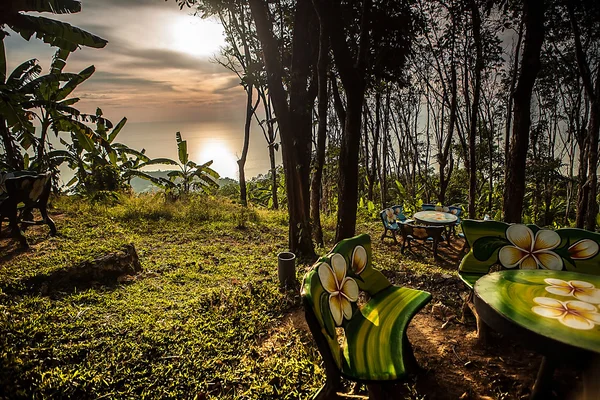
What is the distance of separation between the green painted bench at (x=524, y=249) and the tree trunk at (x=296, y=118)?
274 centimetres

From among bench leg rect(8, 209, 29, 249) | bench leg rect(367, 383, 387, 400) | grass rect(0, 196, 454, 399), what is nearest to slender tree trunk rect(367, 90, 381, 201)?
grass rect(0, 196, 454, 399)

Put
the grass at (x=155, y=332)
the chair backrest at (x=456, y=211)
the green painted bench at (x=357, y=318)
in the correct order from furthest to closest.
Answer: the chair backrest at (x=456, y=211) < the grass at (x=155, y=332) < the green painted bench at (x=357, y=318)

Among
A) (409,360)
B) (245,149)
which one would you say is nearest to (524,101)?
(409,360)

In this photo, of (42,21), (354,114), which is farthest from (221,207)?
(354,114)

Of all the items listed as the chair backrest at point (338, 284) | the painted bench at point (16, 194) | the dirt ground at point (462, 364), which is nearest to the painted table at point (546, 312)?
the dirt ground at point (462, 364)

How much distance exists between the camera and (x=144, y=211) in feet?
30.0

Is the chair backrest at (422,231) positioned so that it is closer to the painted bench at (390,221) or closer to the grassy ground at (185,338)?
the painted bench at (390,221)

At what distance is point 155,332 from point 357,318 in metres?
1.95

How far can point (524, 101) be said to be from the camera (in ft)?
13.4

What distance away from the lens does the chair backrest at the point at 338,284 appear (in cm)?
172

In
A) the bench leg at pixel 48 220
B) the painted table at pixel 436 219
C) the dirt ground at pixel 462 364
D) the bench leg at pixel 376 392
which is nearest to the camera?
the bench leg at pixel 376 392

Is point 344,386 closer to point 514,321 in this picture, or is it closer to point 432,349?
point 432,349

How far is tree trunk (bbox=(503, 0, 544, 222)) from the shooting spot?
4.00 m

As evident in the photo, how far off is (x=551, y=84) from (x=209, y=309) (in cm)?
1434
